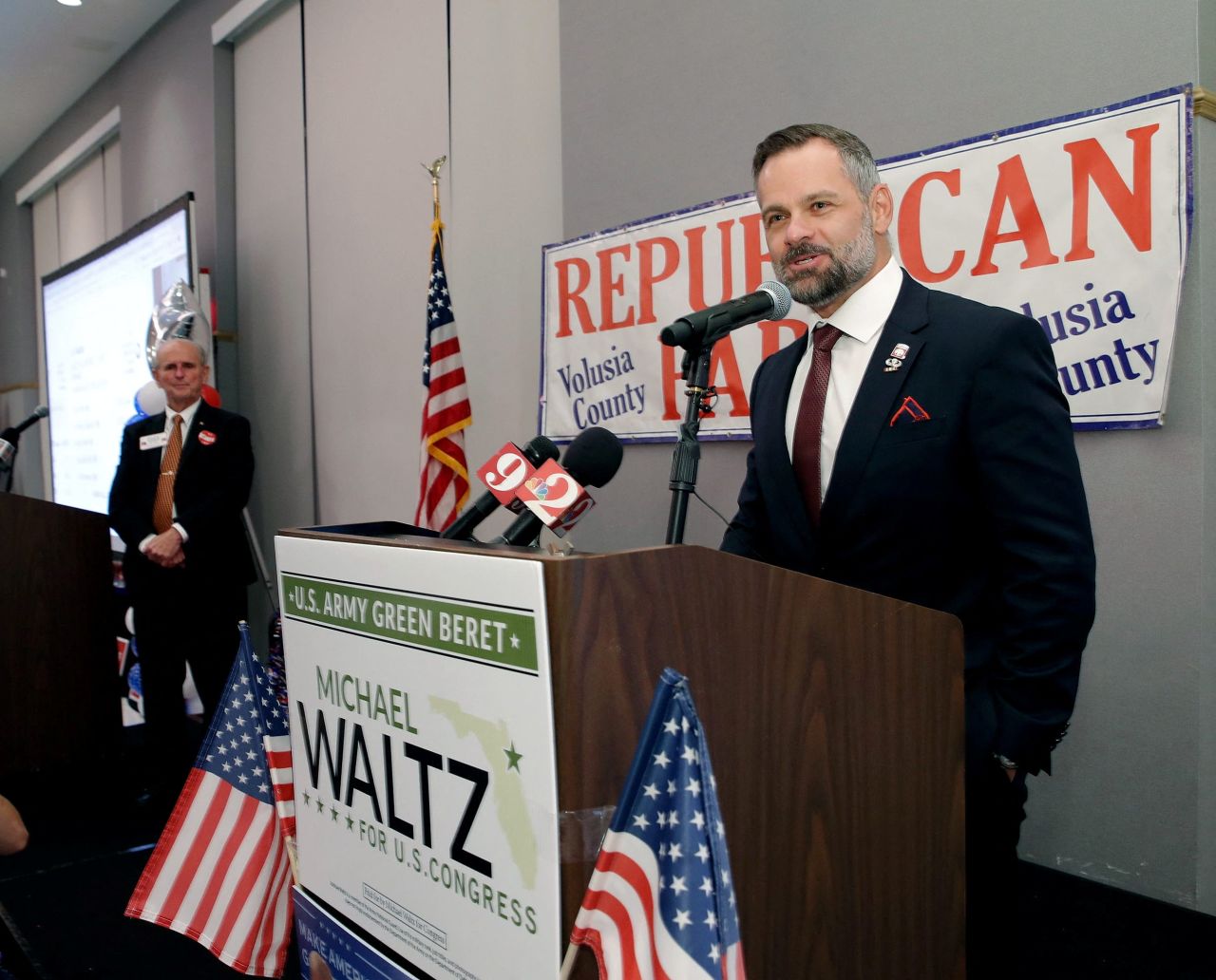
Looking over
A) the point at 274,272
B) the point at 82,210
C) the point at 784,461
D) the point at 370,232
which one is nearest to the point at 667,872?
the point at 784,461

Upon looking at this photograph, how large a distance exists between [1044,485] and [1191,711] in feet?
2.97

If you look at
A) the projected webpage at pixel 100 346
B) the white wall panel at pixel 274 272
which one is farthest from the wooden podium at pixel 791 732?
the projected webpage at pixel 100 346

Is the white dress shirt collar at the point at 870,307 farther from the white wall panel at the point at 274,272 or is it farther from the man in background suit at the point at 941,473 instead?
the white wall panel at the point at 274,272

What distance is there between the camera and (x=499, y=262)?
132 inches

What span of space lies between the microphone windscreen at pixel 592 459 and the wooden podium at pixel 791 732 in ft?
1.13

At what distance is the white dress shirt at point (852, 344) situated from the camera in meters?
1.31

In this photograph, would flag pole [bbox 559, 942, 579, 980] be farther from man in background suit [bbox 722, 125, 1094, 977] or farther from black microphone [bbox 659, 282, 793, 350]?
black microphone [bbox 659, 282, 793, 350]

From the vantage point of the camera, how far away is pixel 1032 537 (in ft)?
3.75

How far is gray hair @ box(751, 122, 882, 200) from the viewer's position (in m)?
1.32

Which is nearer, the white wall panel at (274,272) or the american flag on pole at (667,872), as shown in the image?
the american flag on pole at (667,872)

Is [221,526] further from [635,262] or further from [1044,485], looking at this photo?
[1044,485]

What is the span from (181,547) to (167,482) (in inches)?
9.8

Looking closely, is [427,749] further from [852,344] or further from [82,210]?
[82,210]

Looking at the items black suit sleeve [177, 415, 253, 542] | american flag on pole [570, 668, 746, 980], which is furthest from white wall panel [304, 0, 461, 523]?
american flag on pole [570, 668, 746, 980]
